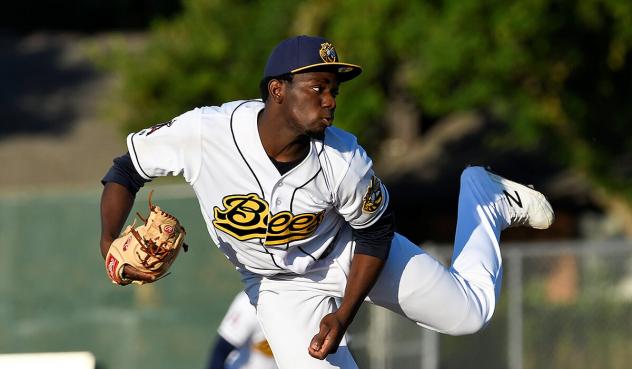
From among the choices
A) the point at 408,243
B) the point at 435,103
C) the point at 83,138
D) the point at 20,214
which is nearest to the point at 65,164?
the point at 83,138

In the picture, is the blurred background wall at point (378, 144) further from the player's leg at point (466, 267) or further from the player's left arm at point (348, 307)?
the player's left arm at point (348, 307)

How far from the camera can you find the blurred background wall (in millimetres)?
9781

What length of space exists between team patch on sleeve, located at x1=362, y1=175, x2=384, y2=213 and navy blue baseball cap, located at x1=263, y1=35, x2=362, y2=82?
490 mm

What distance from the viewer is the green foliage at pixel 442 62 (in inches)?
510

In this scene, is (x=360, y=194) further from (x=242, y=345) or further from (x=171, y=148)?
(x=242, y=345)

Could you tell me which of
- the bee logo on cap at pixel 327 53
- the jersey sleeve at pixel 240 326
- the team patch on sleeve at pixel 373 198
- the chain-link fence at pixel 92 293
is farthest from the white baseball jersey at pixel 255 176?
the chain-link fence at pixel 92 293

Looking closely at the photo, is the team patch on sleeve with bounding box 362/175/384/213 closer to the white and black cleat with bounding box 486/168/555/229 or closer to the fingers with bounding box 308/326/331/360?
the fingers with bounding box 308/326/331/360

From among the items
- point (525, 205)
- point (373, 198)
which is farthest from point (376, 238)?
point (525, 205)

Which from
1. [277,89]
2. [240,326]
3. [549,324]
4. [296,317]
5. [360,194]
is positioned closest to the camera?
[277,89]

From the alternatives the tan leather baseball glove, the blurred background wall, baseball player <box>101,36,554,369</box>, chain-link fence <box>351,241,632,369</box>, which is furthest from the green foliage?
the tan leather baseball glove

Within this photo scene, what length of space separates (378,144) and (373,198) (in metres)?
9.60

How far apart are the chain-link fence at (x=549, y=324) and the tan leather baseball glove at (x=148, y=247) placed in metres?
6.20

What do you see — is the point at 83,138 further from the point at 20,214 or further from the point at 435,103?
the point at 20,214

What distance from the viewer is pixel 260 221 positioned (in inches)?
212
